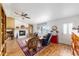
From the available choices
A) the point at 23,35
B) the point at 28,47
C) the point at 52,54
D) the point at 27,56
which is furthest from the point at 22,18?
the point at 52,54

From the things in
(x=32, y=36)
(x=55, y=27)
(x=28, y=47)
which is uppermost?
(x=55, y=27)

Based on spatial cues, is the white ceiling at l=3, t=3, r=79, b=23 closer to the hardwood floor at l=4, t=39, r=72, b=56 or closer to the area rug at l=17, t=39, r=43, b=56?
the area rug at l=17, t=39, r=43, b=56

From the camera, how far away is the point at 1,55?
2416mm

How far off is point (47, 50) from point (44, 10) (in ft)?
2.51

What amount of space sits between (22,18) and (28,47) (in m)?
0.57

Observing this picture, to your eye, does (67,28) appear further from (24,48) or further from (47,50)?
(24,48)

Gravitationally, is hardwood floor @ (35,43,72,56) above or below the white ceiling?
below

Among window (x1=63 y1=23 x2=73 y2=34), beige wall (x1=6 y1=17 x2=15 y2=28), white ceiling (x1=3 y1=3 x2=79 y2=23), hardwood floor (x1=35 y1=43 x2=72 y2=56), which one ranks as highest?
white ceiling (x1=3 y1=3 x2=79 y2=23)

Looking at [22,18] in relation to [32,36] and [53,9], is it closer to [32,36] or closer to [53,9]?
[32,36]

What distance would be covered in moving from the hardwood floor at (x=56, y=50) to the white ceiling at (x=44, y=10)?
1.76 feet

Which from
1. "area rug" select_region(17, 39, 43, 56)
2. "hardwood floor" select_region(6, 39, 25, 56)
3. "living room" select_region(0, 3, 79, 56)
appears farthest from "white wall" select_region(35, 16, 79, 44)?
"hardwood floor" select_region(6, 39, 25, 56)

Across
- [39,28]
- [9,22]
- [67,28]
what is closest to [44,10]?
[39,28]

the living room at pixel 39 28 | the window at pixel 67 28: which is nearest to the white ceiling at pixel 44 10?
the living room at pixel 39 28

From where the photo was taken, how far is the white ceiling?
236 centimetres
